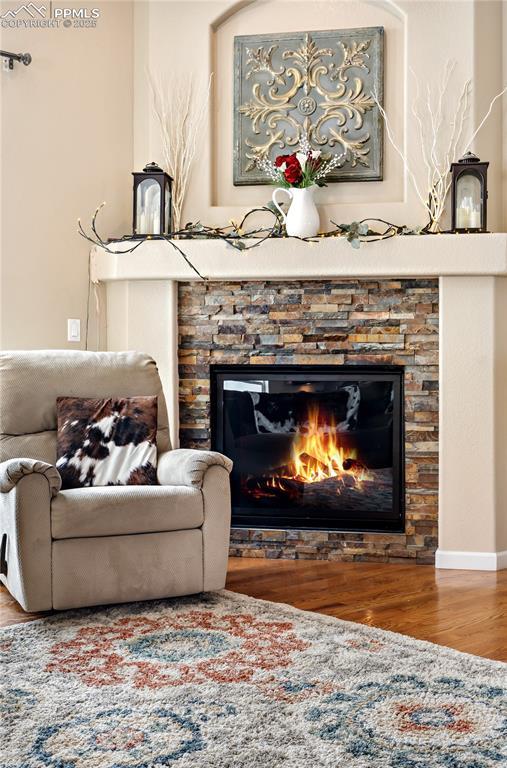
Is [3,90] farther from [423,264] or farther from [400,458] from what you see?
[400,458]

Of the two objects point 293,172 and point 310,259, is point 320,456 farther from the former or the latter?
point 293,172

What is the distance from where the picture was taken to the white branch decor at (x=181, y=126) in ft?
15.3

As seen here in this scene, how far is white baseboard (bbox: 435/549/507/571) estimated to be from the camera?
14.0 feet

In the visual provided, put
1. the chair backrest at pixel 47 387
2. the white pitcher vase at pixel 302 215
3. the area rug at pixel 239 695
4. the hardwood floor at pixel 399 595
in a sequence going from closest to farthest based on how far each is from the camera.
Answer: the area rug at pixel 239 695
the hardwood floor at pixel 399 595
the chair backrest at pixel 47 387
the white pitcher vase at pixel 302 215

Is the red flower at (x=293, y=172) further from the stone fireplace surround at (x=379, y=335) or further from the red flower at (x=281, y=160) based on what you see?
the stone fireplace surround at (x=379, y=335)

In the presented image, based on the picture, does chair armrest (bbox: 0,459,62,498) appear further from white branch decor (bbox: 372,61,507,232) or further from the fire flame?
white branch decor (bbox: 372,61,507,232)

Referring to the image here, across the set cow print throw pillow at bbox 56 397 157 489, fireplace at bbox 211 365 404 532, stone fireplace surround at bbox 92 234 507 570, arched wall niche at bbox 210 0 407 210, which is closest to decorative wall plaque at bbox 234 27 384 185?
arched wall niche at bbox 210 0 407 210

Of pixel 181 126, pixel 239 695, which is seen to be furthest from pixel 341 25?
pixel 239 695

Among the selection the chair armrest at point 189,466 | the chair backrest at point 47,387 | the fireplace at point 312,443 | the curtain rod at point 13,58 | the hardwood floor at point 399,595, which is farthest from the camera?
the fireplace at point 312,443

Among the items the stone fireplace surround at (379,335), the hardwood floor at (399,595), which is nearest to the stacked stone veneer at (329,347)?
the stone fireplace surround at (379,335)

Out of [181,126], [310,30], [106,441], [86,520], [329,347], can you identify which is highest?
[310,30]

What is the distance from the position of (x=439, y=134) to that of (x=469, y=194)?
0.38 meters

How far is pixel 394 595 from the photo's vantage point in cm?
371

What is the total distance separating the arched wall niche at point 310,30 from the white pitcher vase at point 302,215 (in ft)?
0.68
